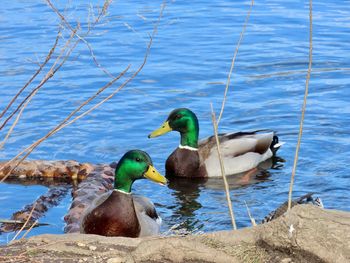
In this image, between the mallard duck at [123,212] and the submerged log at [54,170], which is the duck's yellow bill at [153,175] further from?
the submerged log at [54,170]

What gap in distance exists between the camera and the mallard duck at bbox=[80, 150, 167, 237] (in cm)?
Answer: 887

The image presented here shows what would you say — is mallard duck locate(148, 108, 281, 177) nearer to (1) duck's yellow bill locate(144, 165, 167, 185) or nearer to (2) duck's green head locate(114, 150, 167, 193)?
(1) duck's yellow bill locate(144, 165, 167, 185)

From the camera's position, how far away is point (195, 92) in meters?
13.5

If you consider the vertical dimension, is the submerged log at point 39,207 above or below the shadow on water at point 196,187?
above

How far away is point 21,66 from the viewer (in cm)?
1462

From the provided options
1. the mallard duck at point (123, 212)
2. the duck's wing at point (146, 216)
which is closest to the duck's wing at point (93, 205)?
the mallard duck at point (123, 212)

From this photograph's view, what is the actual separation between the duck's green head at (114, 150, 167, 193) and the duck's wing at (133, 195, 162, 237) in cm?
22

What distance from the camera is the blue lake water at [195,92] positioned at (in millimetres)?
10516

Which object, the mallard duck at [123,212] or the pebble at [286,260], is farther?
the mallard duck at [123,212]

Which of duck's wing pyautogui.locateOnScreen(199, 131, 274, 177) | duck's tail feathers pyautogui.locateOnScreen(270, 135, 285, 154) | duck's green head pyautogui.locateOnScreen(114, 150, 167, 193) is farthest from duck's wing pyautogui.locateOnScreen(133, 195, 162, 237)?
duck's tail feathers pyautogui.locateOnScreen(270, 135, 285, 154)

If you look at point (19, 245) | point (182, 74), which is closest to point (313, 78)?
point (182, 74)

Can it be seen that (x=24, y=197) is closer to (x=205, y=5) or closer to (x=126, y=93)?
(x=126, y=93)

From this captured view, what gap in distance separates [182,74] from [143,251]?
8756 mm

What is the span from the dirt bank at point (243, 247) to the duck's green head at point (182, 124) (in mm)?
5919
